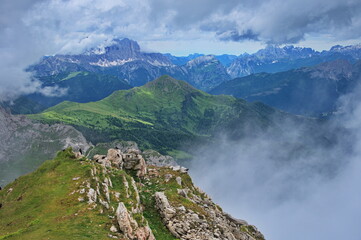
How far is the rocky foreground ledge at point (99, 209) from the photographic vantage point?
45.4 meters

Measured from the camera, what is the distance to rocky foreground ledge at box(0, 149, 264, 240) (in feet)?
149

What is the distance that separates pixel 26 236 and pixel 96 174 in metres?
20.9

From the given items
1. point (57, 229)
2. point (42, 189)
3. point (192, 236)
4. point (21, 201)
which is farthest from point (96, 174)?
point (192, 236)

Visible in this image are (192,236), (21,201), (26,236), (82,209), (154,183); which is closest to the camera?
(26,236)

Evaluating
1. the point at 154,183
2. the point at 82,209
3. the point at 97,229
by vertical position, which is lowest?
the point at 97,229

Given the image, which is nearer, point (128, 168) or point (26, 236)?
point (26, 236)

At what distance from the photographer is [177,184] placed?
81312 millimetres

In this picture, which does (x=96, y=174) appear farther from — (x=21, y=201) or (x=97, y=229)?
(x=97, y=229)

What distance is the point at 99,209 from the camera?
50344 mm

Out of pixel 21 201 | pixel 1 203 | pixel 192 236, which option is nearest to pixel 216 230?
pixel 192 236

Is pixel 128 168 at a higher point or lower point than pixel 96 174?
higher

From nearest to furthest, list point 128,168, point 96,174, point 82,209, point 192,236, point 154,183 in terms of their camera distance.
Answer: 1. point 82,209
2. point 192,236
3. point 96,174
4. point 154,183
5. point 128,168

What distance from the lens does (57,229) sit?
4353 cm

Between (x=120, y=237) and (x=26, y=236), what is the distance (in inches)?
509
